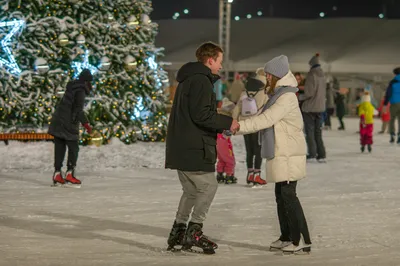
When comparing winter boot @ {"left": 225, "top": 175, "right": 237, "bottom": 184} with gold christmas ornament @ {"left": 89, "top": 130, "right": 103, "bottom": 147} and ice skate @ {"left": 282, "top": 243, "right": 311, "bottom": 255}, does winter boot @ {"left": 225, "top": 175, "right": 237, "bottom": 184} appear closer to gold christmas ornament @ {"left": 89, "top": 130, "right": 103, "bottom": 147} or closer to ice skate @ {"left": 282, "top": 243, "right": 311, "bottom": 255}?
ice skate @ {"left": 282, "top": 243, "right": 311, "bottom": 255}

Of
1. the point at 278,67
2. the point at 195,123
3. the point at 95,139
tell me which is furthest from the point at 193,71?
the point at 95,139

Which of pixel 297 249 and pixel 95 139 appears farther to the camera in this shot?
pixel 95 139

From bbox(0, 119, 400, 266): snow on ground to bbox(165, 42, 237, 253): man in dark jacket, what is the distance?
295 mm

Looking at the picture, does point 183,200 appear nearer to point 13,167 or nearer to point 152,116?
point 13,167

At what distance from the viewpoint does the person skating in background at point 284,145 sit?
7.21 meters

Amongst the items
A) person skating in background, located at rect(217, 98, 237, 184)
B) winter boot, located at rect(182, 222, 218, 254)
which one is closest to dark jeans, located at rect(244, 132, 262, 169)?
person skating in background, located at rect(217, 98, 237, 184)

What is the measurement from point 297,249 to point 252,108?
15.2 feet

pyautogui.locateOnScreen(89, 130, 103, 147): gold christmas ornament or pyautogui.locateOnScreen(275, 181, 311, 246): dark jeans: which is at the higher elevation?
pyautogui.locateOnScreen(89, 130, 103, 147): gold christmas ornament

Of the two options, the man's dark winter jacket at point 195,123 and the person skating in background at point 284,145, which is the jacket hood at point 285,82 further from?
the man's dark winter jacket at point 195,123

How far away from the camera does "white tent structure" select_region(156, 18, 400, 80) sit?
40250 millimetres

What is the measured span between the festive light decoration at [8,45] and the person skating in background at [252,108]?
707cm

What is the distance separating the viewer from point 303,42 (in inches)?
1671

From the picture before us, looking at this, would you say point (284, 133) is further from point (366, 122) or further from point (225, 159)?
point (366, 122)

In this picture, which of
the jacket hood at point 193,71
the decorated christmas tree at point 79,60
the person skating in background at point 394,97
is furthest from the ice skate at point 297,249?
the person skating in background at point 394,97
